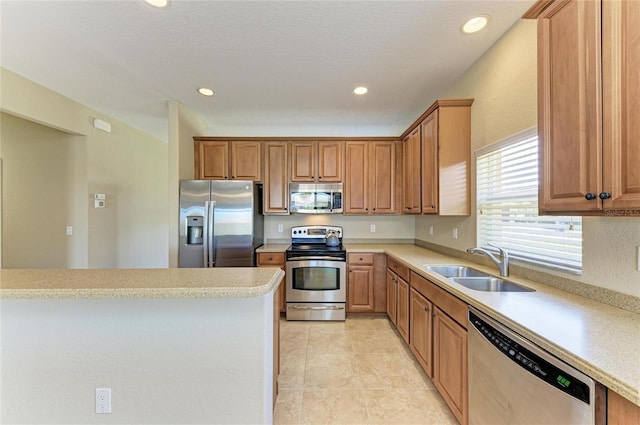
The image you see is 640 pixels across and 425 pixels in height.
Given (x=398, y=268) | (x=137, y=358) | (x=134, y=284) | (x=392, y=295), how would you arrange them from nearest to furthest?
(x=134, y=284)
(x=137, y=358)
(x=398, y=268)
(x=392, y=295)

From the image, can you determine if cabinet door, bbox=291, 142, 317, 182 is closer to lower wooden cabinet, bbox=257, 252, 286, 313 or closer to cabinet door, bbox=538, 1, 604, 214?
lower wooden cabinet, bbox=257, 252, 286, 313

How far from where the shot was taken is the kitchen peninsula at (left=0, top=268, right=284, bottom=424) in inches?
50.4

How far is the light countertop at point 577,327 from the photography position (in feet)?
2.56

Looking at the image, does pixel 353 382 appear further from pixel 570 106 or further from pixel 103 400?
pixel 570 106

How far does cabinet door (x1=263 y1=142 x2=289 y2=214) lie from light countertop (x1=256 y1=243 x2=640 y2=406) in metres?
2.50

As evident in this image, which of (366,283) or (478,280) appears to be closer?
(478,280)

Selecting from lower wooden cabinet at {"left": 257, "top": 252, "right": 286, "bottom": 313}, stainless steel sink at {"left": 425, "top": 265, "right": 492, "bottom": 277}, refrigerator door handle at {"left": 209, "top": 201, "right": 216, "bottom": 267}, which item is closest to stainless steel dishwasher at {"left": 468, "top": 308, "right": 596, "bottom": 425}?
stainless steel sink at {"left": 425, "top": 265, "right": 492, "bottom": 277}

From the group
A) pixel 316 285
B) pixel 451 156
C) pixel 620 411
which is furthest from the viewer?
pixel 316 285

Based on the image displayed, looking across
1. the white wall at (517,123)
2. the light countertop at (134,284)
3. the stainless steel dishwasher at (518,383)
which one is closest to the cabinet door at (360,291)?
the white wall at (517,123)

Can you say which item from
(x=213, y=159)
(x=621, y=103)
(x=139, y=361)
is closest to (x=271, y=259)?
(x=213, y=159)

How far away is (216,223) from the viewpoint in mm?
3102

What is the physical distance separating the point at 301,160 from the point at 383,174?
120 cm

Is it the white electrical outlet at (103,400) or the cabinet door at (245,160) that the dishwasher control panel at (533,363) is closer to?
the white electrical outlet at (103,400)

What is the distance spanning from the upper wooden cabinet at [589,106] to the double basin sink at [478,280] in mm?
690
